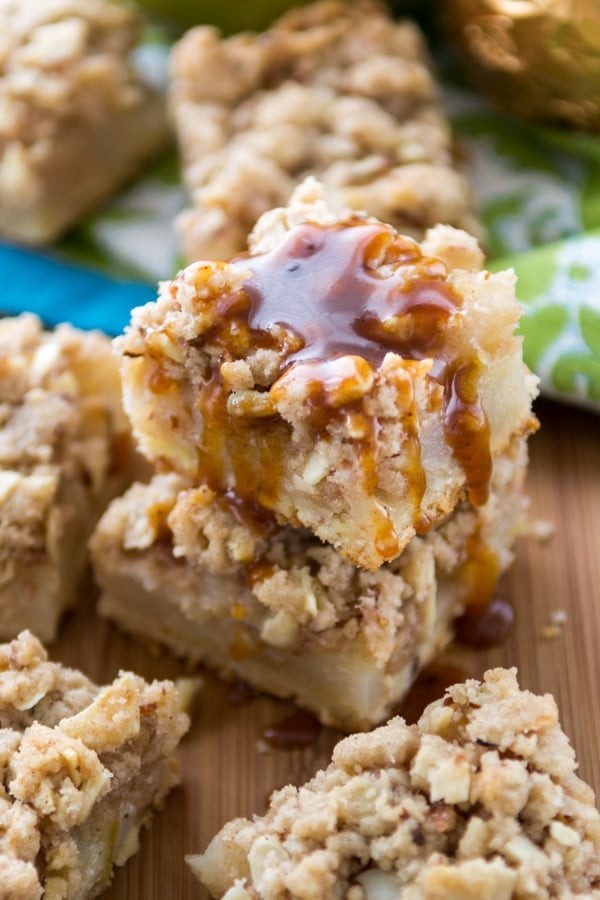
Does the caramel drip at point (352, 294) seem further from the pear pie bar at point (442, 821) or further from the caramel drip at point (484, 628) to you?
the caramel drip at point (484, 628)

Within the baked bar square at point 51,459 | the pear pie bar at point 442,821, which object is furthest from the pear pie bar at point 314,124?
the pear pie bar at point 442,821

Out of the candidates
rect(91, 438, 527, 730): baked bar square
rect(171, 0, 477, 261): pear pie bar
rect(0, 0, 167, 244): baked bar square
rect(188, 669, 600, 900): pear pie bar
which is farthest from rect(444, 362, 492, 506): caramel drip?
rect(0, 0, 167, 244): baked bar square

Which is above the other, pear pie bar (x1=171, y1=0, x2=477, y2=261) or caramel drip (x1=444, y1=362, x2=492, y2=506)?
pear pie bar (x1=171, y1=0, x2=477, y2=261)

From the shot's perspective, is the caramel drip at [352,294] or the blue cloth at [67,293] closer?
the caramel drip at [352,294]

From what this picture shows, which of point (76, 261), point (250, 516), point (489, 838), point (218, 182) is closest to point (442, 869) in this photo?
point (489, 838)

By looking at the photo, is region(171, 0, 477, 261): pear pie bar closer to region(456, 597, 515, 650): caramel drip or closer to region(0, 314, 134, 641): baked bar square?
region(0, 314, 134, 641): baked bar square

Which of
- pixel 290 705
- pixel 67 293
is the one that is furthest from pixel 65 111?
pixel 290 705
